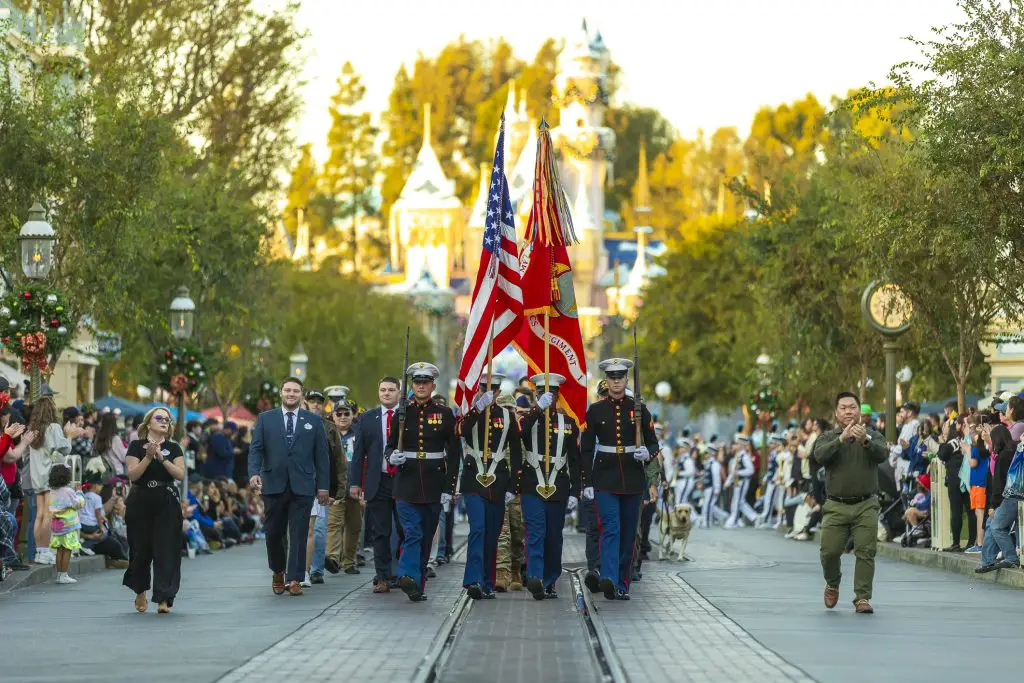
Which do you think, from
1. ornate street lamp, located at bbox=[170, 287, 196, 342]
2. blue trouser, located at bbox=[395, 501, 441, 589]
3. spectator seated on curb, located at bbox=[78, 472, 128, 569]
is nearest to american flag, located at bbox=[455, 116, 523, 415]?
blue trouser, located at bbox=[395, 501, 441, 589]

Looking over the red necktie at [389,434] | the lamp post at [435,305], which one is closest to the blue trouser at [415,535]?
the red necktie at [389,434]

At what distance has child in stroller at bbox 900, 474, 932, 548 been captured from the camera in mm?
29047

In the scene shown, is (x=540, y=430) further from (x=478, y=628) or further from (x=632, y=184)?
(x=632, y=184)

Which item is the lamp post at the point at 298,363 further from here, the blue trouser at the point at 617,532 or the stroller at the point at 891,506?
the blue trouser at the point at 617,532

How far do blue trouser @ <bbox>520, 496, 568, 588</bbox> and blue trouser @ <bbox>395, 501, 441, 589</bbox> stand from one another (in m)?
0.81

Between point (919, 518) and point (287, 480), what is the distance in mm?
11784

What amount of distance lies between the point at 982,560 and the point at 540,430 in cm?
627

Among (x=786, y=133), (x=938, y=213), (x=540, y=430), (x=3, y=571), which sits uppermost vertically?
(x=786, y=133)

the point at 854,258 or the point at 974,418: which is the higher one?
the point at 854,258

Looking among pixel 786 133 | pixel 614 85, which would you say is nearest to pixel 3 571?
pixel 786 133

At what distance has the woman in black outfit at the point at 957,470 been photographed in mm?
25672

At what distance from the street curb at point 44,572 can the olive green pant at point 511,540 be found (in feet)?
14.8

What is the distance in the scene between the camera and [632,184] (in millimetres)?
154750

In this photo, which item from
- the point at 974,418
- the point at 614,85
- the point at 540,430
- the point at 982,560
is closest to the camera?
the point at 540,430
